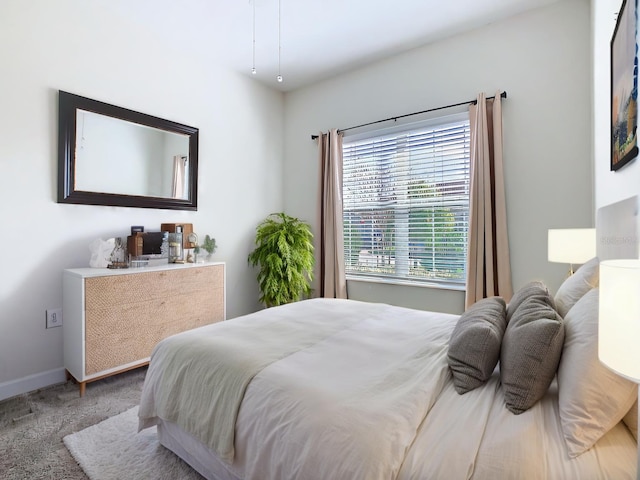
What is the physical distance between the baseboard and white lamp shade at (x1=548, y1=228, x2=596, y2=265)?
359cm

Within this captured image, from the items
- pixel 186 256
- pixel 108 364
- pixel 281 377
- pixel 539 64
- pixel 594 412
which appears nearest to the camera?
pixel 594 412

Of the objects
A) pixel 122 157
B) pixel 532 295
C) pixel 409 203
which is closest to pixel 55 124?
pixel 122 157

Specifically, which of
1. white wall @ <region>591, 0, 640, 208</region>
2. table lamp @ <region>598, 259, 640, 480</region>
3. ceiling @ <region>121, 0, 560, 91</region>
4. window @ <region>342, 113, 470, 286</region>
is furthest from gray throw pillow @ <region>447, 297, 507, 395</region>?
ceiling @ <region>121, 0, 560, 91</region>

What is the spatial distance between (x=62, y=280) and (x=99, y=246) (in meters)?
0.36

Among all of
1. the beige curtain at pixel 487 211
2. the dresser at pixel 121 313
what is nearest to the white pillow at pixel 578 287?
the beige curtain at pixel 487 211

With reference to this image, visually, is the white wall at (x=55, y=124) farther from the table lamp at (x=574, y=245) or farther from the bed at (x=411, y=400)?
the table lamp at (x=574, y=245)

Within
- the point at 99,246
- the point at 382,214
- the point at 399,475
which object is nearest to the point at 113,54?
the point at 99,246

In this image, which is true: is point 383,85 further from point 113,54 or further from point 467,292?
point 113,54

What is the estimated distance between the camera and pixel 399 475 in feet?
2.78

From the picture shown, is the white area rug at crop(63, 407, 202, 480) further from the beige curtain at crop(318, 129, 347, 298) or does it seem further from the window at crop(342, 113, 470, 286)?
the window at crop(342, 113, 470, 286)

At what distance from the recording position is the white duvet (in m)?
0.83

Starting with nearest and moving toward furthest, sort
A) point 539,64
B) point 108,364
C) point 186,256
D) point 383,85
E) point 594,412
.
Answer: point 594,412 < point 108,364 < point 539,64 < point 186,256 < point 383,85

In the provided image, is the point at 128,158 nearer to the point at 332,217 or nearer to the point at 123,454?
the point at 332,217

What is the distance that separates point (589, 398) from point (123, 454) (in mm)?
1953
